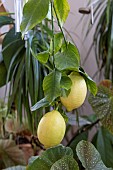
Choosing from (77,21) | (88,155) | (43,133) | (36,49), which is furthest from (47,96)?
(77,21)

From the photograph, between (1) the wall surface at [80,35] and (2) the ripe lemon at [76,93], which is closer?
(2) the ripe lemon at [76,93]

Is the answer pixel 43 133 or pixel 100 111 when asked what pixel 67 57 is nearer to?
pixel 43 133

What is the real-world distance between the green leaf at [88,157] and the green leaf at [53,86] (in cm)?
17

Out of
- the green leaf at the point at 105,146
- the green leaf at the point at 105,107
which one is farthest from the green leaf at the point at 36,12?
the green leaf at the point at 105,146

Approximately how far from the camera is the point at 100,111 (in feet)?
2.93

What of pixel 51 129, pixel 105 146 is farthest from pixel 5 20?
pixel 51 129

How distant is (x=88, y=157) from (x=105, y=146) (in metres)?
0.75

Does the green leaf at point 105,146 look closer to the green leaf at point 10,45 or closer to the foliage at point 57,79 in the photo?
the foliage at point 57,79

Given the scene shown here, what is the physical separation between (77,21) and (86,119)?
0.64 metres

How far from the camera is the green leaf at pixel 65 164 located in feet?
1.44

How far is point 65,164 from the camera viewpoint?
45 centimetres

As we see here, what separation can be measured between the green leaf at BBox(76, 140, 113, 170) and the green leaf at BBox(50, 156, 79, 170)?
0.14ft

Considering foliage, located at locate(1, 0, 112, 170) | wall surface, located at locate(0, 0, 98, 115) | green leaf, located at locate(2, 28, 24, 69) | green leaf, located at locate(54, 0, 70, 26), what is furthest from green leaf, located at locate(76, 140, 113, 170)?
wall surface, located at locate(0, 0, 98, 115)

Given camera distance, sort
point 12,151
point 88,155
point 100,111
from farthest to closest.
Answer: point 12,151 → point 100,111 → point 88,155
